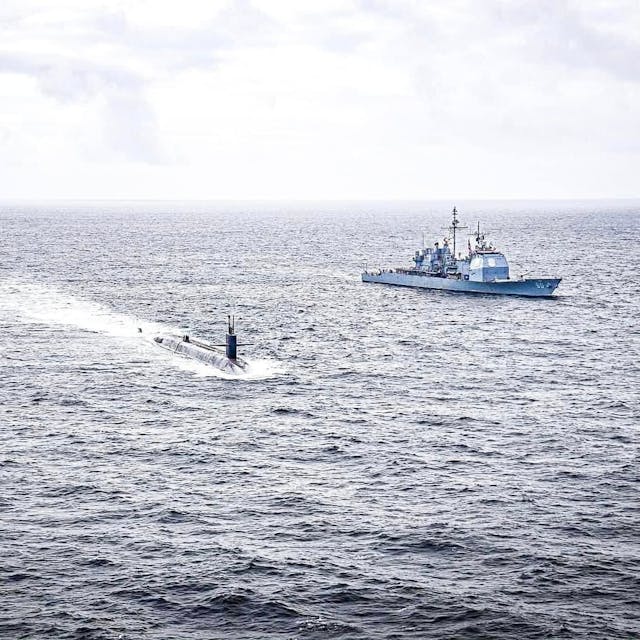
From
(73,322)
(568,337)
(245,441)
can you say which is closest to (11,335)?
(73,322)

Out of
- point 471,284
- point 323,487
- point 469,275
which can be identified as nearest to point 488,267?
point 471,284

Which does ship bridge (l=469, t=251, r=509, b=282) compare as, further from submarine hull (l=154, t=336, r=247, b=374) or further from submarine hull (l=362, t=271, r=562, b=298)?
submarine hull (l=154, t=336, r=247, b=374)

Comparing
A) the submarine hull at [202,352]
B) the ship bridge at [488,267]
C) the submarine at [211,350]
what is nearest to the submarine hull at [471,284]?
the ship bridge at [488,267]

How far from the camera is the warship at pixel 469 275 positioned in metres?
156

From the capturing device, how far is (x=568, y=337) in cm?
11606

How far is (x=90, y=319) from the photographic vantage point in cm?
12950

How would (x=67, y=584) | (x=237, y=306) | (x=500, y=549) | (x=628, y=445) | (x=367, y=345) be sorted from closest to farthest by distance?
(x=67, y=584) → (x=500, y=549) → (x=628, y=445) → (x=367, y=345) → (x=237, y=306)

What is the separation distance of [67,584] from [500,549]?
2357 centimetres

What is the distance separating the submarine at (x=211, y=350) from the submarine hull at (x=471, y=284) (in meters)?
66.9

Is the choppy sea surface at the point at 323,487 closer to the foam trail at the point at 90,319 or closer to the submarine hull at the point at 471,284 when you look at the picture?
the foam trail at the point at 90,319

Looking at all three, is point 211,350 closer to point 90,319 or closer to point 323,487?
point 90,319

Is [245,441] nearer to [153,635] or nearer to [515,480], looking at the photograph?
[515,480]

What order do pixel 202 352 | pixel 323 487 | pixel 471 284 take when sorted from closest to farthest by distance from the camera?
pixel 323 487 < pixel 202 352 < pixel 471 284

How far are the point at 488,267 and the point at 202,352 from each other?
2987 inches
